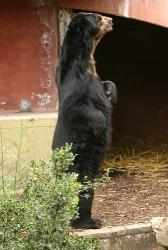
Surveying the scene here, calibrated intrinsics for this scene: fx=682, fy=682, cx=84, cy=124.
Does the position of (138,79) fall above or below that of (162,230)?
below

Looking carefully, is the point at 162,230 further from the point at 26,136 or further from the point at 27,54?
the point at 27,54

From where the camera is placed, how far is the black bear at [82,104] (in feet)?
18.1

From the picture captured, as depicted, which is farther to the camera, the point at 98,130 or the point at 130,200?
the point at 130,200

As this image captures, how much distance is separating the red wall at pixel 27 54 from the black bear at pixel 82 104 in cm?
187

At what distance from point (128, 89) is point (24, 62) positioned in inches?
172

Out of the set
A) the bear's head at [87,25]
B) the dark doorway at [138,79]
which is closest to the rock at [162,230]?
the bear's head at [87,25]

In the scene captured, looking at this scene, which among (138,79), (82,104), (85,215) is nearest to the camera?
(82,104)

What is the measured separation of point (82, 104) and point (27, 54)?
219 cm

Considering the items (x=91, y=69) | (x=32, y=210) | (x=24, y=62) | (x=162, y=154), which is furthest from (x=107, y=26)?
(x=162, y=154)

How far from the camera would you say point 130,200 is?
7.18m

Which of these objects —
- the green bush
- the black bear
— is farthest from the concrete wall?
the green bush

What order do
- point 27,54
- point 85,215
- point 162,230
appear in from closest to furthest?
point 162,230
point 85,215
point 27,54

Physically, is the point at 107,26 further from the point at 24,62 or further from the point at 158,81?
the point at 158,81

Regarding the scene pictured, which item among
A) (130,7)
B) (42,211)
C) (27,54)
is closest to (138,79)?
(130,7)
